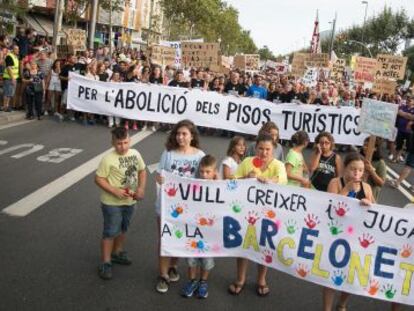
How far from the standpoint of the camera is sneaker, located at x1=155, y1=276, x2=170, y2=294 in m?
5.02

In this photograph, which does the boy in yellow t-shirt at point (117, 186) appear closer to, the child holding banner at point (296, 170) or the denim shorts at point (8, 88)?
the child holding banner at point (296, 170)

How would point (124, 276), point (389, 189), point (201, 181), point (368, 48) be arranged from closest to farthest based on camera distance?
point (201, 181) < point (124, 276) < point (389, 189) < point (368, 48)

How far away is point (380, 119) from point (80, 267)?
202 inches

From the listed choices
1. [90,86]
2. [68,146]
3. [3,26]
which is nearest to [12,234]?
[68,146]

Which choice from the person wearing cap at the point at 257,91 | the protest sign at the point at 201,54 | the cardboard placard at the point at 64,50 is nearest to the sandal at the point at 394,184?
the person wearing cap at the point at 257,91

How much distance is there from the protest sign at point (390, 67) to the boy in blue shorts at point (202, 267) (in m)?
13.1

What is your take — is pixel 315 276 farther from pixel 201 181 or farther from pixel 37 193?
pixel 37 193

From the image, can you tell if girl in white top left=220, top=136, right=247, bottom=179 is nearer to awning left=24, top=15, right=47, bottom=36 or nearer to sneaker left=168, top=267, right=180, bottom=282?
sneaker left=168, top=267, right=180, bottom=282

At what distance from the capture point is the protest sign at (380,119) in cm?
813

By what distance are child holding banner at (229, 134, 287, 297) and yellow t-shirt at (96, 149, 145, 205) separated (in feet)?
3.28

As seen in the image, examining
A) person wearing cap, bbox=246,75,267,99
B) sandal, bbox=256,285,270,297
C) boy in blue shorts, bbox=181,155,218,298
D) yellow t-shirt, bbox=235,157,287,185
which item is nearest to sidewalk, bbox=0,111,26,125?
person wearing cap, bbox=246,75,267,99

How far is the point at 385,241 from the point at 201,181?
1.68 metres

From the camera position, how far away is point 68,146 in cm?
1147

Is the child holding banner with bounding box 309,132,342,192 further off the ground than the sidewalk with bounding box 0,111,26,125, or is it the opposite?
the child holding banner with bounding box 309,132,342,192
